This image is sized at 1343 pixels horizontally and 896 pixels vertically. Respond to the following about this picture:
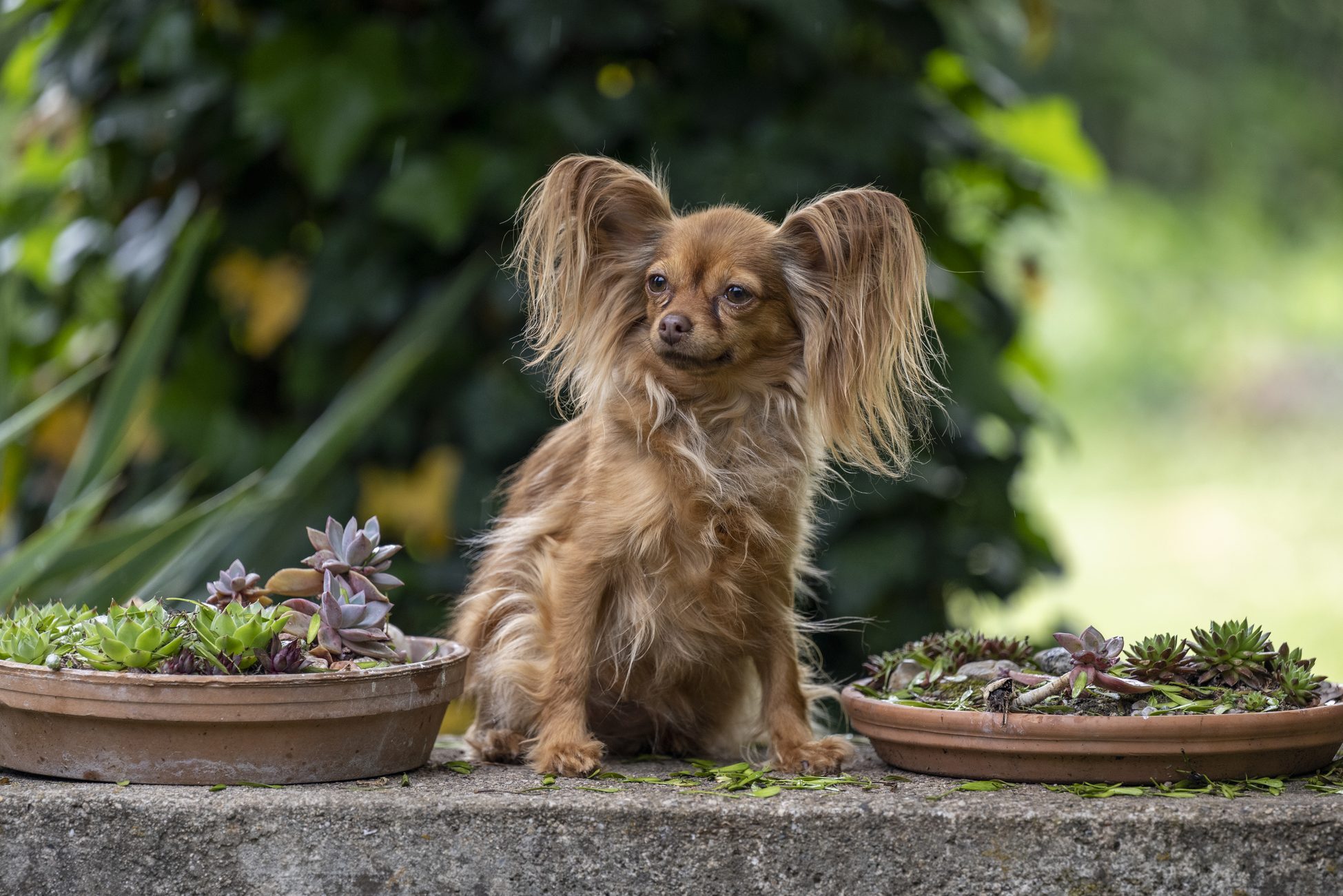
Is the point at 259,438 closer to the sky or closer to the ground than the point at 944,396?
closer to the ground

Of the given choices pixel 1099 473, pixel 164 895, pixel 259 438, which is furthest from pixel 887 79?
pixel 1099 473

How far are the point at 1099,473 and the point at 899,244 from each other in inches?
381

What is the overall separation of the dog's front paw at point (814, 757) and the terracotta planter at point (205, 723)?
67 cm

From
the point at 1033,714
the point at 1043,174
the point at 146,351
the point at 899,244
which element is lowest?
the point at 1033,714

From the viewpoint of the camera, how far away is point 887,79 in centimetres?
419

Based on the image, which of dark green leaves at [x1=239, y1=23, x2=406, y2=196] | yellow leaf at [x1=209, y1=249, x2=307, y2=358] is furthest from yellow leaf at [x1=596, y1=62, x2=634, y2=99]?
yellow leaf at [x1=209, y1=249, x2=307, y2=358]

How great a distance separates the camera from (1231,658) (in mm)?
2463

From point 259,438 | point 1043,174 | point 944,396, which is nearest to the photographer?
point 944,396

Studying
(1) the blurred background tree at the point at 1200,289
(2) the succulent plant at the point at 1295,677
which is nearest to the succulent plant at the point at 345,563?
(2) the succulent plant at the point at 1295,677

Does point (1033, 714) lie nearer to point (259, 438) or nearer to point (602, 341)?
point (602, 341)

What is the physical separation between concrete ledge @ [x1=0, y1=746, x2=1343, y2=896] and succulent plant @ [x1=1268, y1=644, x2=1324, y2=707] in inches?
7.4

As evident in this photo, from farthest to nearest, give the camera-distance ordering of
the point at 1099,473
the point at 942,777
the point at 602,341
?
the point at 1099,473 < the point at 602,341 < the point at 942,777

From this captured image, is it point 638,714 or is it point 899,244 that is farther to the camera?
point 638,714

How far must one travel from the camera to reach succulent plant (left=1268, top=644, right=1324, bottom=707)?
2.41 metres
